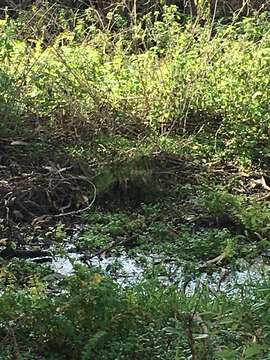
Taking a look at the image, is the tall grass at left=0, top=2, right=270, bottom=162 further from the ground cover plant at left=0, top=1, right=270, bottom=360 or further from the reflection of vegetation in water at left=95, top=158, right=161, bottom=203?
the reflection of vegetation in water at left=95, top=158, right=161, bottom=203

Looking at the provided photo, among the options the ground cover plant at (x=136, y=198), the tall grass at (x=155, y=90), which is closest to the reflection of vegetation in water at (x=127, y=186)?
the ground cover plant at (x=136, y=198)

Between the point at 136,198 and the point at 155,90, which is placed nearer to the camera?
Result: the point at 136,198

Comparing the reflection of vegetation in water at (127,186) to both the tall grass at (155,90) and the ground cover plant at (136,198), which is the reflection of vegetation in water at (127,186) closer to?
the ground cover plant at (136,198)

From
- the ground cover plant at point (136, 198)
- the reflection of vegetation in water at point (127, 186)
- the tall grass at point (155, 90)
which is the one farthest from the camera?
the tall grass at point (155, 90)

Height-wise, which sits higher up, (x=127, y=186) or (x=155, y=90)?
(x=155, y=90)

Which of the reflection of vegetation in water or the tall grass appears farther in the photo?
the tall grass

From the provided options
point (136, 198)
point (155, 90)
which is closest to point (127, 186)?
point (136, 198)

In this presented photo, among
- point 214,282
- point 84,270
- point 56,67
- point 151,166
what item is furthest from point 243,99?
point 84,270

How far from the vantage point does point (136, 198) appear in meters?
6.10

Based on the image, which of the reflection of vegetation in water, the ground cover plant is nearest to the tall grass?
the ground cover plant

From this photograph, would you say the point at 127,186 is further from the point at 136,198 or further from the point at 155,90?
the point at 155,90

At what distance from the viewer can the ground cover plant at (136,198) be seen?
11.1 ft

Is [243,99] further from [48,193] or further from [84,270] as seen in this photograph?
[84,270]

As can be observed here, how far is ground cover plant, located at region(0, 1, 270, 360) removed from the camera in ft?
11.1
